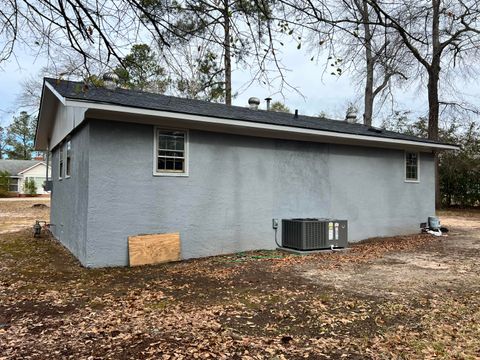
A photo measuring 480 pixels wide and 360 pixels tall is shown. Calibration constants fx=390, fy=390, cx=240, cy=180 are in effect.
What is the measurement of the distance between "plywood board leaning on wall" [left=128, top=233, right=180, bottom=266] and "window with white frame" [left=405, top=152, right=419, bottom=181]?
783 centimetres

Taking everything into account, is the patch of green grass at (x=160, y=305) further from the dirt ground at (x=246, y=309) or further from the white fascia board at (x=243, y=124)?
the white fascia board at (x=243, y=124)

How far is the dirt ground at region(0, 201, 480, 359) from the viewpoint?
358cm

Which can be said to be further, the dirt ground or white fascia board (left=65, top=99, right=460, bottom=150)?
white fascia board (left=65, top=99, right=460, bottom=150)

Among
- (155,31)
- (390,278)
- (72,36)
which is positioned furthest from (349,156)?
(72,36)

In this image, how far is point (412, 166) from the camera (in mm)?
12258

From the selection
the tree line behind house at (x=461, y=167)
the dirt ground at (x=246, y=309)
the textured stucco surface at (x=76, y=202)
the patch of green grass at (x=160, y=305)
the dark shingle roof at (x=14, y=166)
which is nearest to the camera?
the dirt ground at (x=246, y=309)

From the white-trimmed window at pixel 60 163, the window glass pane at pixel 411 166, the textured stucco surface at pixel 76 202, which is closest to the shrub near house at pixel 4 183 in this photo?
the white-trimmed window at pixel 60 163

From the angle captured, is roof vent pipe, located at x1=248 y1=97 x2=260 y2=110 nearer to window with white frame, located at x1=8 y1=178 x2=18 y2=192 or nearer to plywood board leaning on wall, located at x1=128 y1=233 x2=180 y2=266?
plywood board leaning on wall, located at x1=128 y1=233 x2=180 y2=266

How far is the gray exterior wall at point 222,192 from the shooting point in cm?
734

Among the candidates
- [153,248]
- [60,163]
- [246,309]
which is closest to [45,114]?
[60,163]

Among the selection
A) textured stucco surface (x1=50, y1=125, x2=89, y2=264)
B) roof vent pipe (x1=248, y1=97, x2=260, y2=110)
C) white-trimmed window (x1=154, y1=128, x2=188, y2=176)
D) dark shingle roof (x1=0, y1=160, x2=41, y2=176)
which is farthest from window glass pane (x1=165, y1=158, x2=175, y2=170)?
dark shingle roof (x1=0, y1=160, x2=41, y2=176)

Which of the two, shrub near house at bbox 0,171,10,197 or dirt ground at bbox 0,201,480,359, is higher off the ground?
shrub near house at bbox 0,171,10,197

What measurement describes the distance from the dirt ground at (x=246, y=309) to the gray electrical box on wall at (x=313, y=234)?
0.85m

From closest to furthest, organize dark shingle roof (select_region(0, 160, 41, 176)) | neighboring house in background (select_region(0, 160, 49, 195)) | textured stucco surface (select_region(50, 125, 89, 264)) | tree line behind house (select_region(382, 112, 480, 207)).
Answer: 1. textured stucco surface (select_region(50, 125, 89, 264))
2. tree line behind house (select_region(382, 112, 480, 207))
3. neighboring house in background (select_region(0, 160, 49, 195))
4. dark shingle roof (select_region(0, 160, 41, 176))
